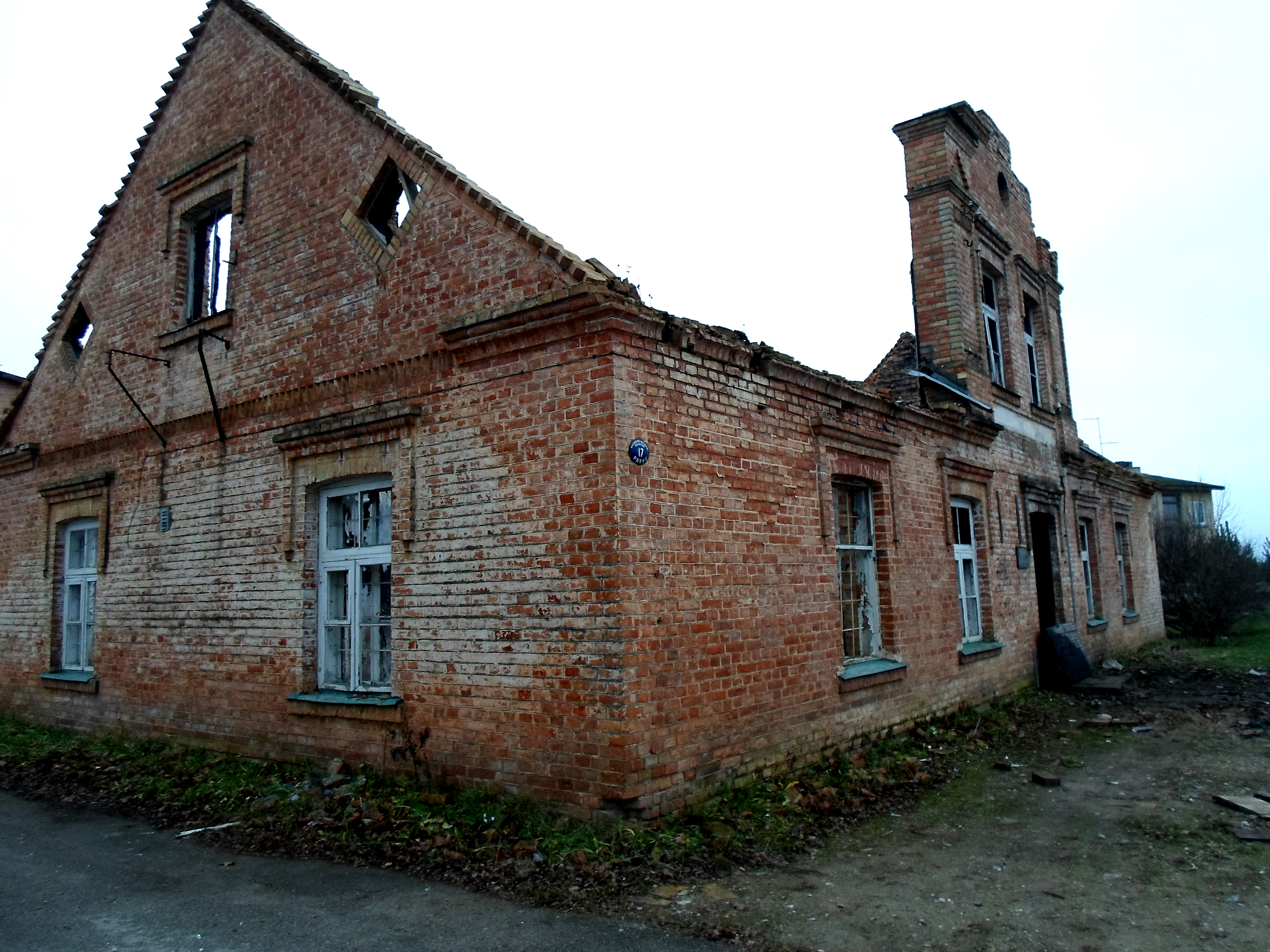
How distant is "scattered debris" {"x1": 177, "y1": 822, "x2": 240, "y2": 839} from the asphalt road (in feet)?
0.58

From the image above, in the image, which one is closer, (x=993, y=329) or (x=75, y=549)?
(x=75, y=549)

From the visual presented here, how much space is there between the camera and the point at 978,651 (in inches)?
→ 407

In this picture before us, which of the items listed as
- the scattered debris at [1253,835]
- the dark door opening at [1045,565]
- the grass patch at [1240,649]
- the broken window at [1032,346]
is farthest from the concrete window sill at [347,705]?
the grass patch at [1240,649]

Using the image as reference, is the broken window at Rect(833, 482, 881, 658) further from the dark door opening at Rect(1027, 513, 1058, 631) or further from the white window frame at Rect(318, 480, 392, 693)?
the dark door opening at Rect(1027, 513, 1058, 631)

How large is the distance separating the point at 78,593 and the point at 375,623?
5.57 m

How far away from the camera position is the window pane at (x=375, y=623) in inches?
289

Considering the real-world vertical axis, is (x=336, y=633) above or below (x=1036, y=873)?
above

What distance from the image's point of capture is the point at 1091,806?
6816mm

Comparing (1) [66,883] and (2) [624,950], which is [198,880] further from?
(2) [624,950]

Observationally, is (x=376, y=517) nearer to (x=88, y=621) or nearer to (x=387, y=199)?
(x=387, y=199)

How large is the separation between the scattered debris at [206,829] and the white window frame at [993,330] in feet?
24.7

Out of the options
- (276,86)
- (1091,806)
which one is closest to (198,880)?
(1091,806)

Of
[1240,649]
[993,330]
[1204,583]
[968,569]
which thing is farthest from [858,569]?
[1204,583]

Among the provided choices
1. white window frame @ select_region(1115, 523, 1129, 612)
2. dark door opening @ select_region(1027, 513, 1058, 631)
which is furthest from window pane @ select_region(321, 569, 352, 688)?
white window frame @ select_region(1115, 523, 1129, 612)
